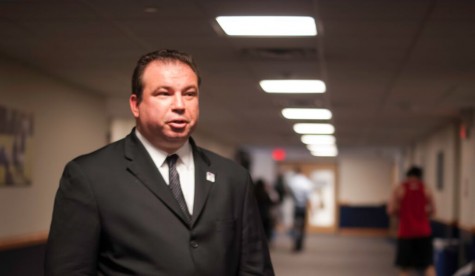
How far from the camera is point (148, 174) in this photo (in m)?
2.12

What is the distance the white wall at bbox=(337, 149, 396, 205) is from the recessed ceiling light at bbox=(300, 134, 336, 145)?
5.95 m

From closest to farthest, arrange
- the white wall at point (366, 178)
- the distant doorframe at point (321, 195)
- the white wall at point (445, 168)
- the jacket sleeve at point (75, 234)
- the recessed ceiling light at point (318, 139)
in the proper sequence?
the jacket sleeve at point (75, 234) < the white wall at point (445, 168) < the recessed ceiling light at point (318, 139) < the white wall at point (366, 178) < the distant doorframe at point (321, 195)

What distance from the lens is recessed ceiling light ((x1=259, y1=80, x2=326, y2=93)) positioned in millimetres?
8734

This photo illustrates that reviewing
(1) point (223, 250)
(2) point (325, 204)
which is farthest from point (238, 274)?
(2) point (325, 204)

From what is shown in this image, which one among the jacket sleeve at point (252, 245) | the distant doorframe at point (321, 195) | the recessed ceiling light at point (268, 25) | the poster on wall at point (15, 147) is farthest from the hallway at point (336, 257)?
the jacket sleeve at point (252, 245)

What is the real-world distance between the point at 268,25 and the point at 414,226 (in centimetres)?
421

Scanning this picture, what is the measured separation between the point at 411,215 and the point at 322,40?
360cm

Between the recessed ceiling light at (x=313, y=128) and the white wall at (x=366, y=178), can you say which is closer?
the recessed ceiling light at (x=313, y=128)

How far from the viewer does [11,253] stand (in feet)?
23.5

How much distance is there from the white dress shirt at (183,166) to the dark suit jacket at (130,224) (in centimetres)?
2

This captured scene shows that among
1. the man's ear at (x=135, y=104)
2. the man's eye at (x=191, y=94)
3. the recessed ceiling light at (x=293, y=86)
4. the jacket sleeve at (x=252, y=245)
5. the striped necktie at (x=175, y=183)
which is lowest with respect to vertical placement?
the jacket sleeve at (x=252, y=245)

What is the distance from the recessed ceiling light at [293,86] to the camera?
344 inches

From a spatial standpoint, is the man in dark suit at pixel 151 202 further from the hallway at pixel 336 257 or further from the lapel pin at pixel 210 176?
the hallway at pixel 336 257

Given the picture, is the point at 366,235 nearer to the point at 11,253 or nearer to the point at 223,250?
the point at 11,253
